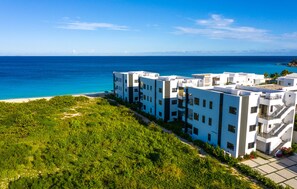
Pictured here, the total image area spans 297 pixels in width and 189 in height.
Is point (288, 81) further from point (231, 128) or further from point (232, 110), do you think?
point (231, 128)

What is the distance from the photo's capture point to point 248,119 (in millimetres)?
27297

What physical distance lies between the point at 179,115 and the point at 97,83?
62779 mm

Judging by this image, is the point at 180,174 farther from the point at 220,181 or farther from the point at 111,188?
the point at 111,188

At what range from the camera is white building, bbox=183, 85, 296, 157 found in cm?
2708

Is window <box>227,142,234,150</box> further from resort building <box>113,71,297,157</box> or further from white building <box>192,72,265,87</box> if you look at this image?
white building <box>192,72,265,87</box>

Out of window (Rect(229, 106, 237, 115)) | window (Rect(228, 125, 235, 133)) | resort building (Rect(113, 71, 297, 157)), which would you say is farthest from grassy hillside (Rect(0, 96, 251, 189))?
window (Rect(229, 106, 237, 115))

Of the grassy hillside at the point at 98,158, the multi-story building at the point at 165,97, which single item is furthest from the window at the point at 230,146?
the multi-story building at the point at 165,97

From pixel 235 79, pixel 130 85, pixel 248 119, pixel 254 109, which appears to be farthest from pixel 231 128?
pixel 235 79

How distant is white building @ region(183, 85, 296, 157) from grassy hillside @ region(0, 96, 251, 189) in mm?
4022

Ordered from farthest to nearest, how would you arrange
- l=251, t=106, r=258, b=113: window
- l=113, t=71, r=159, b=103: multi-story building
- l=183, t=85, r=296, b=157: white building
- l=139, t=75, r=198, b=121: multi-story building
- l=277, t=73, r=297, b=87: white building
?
l=113, t=71, r=159, b=103: multi-story building < l=277, t=73, r=297, b=87: white building < l=139, t=75, r=198, b=121: multi-story building < l=251, t=106, r=258, b=113: window < l=183, t=85, r=296, b=157: white building

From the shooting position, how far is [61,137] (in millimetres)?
31828

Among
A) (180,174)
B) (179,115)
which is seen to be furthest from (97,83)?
(180,174)

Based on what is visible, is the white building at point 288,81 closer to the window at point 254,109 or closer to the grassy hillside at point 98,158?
the window at point 254,109

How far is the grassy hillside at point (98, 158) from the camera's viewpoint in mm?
21844
